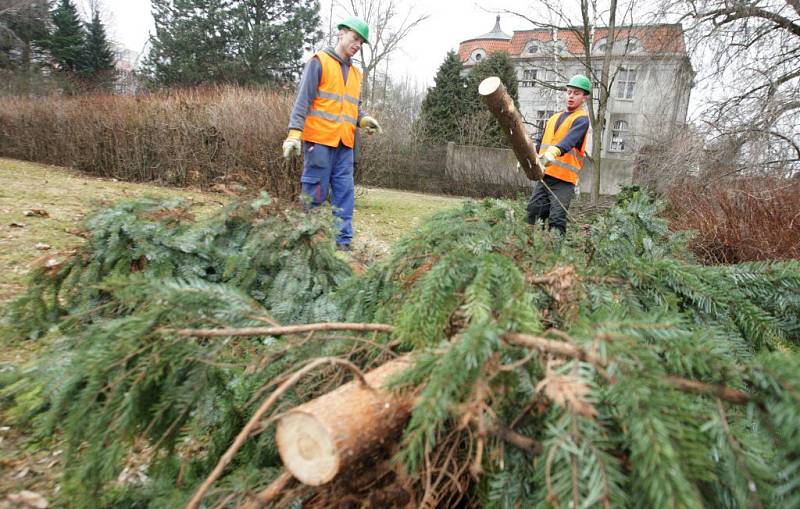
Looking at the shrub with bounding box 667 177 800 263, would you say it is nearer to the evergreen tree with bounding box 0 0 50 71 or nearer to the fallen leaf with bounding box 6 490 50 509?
the fallen leaf with bounding box 6 490 50 509

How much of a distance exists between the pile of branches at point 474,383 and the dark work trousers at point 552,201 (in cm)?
269

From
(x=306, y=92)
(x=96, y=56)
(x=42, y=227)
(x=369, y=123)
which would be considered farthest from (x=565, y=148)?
(x=96, y=56)

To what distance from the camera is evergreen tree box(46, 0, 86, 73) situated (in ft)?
79.7

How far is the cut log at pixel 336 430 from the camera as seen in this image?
2.78 ft

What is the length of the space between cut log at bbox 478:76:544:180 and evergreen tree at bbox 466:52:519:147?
17.4 metres

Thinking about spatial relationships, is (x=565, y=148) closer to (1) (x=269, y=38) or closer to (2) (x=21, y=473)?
(2) (x=21, y=473)

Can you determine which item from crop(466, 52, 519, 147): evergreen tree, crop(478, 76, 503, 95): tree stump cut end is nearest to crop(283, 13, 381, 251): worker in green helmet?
crop(478, 76, 503, 95): tree stump cut end

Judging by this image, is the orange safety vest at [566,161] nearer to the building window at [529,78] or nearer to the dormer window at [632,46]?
the dormer window at [632,46]

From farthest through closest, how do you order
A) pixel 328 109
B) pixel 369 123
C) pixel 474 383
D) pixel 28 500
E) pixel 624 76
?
pixel 624 76
pixel 369 123
pixel 328 109
pixel 28 500
pixel 474 383

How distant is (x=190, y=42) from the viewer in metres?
21.4

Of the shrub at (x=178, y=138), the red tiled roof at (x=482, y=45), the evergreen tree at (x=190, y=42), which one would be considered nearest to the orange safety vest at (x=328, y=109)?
the shrub at (x=178, y=138)

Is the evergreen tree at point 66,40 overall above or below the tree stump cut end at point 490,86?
above

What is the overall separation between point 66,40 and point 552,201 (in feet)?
99.0

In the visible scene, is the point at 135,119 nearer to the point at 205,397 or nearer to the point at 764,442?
the point at 205,397
